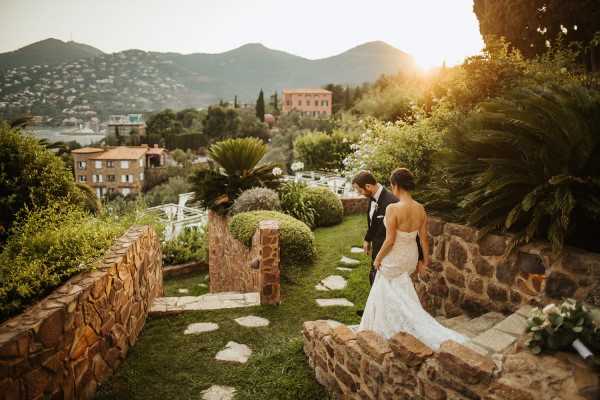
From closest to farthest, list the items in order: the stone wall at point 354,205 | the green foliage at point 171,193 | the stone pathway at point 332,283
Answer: the stone pathway at point 332,283
the stone wall at point 354,205
the green foliage at point 171,193

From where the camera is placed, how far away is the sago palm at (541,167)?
2930 mm

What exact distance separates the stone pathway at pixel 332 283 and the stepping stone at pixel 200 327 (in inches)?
70.8

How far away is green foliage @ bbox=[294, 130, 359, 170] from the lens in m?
19.4

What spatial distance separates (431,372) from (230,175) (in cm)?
759

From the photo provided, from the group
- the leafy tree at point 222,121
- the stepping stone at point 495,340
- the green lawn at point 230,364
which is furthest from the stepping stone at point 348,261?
the leafy tree at point 222,121

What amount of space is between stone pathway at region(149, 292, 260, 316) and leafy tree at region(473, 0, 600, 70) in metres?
9.40

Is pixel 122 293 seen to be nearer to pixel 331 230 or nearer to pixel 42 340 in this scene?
pixel 42 340

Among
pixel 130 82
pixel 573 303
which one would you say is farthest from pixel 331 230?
pixel 130 82

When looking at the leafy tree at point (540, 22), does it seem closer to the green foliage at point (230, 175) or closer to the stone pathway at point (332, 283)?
the green foliage at point (230, 175)

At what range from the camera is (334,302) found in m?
5.04

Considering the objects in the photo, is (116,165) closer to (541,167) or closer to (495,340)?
(541,167)

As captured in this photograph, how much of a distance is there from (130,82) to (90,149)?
47643 millimetres

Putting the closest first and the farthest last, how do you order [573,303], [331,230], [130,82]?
[573,303] < [331,230] < [130,82]

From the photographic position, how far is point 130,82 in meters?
88.9
